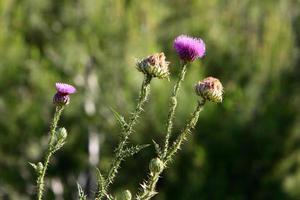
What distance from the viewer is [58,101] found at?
6.81 feet

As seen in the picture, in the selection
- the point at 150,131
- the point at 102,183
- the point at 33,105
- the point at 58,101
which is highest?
→ the point at 33,105

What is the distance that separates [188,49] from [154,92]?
16.7 ft

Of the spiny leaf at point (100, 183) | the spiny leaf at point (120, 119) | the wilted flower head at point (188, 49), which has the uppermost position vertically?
the wilted flower head at point (188, 49)

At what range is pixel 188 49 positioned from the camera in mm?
2096

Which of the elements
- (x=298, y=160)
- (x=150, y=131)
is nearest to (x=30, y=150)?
(x=150, y=131)

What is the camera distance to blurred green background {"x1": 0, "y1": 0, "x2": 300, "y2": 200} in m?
7.01

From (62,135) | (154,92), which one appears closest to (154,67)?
(62,135)

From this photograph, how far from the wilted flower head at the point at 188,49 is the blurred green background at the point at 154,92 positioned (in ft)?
15.3

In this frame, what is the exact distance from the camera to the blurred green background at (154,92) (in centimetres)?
701

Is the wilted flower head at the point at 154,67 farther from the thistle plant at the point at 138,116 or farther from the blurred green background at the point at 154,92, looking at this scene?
the blurred green background at the point at 154,92

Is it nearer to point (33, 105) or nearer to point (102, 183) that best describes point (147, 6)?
point (33, 105)

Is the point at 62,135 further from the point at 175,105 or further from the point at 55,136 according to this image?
the point at 175,105

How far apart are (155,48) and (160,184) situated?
1439 millimetres

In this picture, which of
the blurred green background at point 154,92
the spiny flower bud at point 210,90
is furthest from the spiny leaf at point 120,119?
the blurred green background at point 154,92
